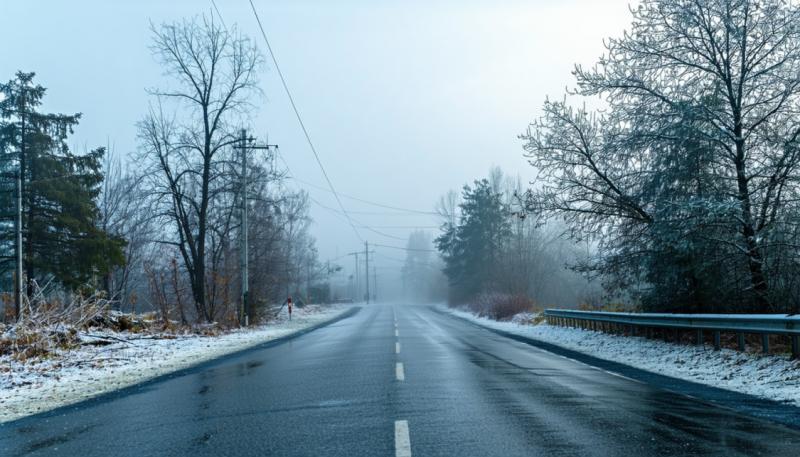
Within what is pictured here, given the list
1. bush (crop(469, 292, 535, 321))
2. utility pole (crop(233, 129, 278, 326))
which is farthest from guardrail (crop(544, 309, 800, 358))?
utility pole (crop(233, 129, 278, 326))

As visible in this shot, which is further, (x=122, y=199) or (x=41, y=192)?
(x=122, y=199)

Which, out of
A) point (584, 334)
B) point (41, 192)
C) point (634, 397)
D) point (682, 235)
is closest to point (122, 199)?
point (41, 192)

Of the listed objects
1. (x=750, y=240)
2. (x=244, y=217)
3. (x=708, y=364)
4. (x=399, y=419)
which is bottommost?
(x=708, y=364)

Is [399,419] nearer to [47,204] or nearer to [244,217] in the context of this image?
[244,217]

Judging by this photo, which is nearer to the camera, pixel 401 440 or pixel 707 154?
pixel 401 440

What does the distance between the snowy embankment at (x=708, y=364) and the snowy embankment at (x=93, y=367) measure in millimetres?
10038

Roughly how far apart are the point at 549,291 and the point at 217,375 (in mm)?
50029

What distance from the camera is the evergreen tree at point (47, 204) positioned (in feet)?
104

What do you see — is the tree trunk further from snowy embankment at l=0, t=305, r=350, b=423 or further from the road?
snowy embankment at l=0, t=305, r=350, b=423

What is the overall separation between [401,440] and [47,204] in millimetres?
33185

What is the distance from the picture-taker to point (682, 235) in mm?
14562

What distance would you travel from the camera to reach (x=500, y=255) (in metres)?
53.1

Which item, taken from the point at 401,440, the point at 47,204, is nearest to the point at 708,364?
the point at 401,440

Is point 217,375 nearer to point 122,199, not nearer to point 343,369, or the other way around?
point 343,369
